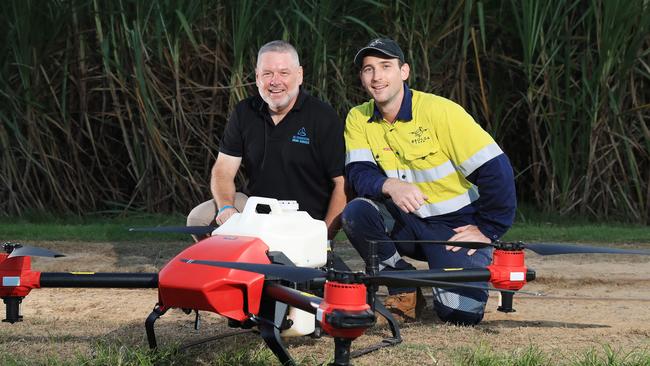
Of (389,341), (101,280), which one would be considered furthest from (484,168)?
(101,280)

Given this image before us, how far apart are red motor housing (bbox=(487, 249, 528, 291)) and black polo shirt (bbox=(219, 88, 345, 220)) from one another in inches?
52.9

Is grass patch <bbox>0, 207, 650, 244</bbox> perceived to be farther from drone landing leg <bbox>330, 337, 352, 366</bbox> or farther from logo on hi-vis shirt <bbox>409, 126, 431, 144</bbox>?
drone landing leg <bbox>330, 337, 352, 366</bbox>

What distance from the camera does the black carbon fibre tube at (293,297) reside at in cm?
293

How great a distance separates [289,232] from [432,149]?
1.22 meters

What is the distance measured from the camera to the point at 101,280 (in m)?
3.54

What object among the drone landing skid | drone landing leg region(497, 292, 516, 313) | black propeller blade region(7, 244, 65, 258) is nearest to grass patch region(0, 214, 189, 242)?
the drone landing skid

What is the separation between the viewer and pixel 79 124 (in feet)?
27.2

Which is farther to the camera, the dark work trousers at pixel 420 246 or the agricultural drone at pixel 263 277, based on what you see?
the dark work trousers at pixel 420 246

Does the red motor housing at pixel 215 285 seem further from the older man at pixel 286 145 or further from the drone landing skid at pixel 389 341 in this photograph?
the older man at pixel 286 145

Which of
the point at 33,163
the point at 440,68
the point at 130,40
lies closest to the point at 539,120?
the point at 440,68

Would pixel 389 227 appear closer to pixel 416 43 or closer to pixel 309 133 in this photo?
pixel 309 133

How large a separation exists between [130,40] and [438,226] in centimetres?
384

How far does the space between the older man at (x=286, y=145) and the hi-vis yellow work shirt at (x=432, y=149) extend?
0.14 m

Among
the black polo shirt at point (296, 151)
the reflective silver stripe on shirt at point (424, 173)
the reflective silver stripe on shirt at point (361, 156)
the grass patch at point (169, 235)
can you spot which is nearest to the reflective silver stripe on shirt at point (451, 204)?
the reflective silver stripe on shirt at point (424, 173)
